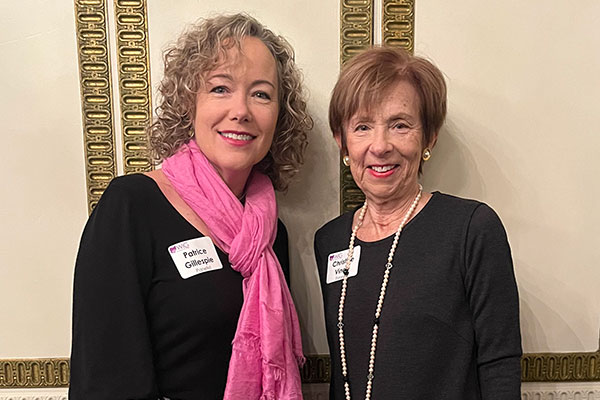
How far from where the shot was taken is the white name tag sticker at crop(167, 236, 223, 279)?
1.12 m

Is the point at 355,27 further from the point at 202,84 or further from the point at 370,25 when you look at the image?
the point at 202,84

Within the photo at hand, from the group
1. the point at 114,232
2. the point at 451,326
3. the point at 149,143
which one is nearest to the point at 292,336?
the point at 451,326

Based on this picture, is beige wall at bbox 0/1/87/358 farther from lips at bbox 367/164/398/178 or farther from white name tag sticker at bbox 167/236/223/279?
lips at bbox 367/164/398/178

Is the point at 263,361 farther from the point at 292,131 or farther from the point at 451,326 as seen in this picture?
the point at 292,131

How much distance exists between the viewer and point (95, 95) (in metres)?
1.43

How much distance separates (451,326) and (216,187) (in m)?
0.63

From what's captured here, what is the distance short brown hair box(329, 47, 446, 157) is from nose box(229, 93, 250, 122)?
0.23m

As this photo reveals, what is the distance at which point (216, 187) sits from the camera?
1.19 metres

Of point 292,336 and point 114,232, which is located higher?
point 114,232

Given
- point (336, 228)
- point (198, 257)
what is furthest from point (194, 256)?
point (336, 228)

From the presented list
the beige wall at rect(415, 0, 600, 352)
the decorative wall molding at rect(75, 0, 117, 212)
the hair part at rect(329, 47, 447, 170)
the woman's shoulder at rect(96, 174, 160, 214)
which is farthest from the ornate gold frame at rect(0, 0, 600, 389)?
the woman's shoulder at rect(96, 174, 160, 214)

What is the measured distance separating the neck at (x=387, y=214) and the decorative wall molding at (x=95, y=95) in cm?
78

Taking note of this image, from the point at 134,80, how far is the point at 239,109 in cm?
46

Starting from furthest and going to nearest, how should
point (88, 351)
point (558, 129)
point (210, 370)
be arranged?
point (558, 129) < point (210, 370) < point (88, 351)
